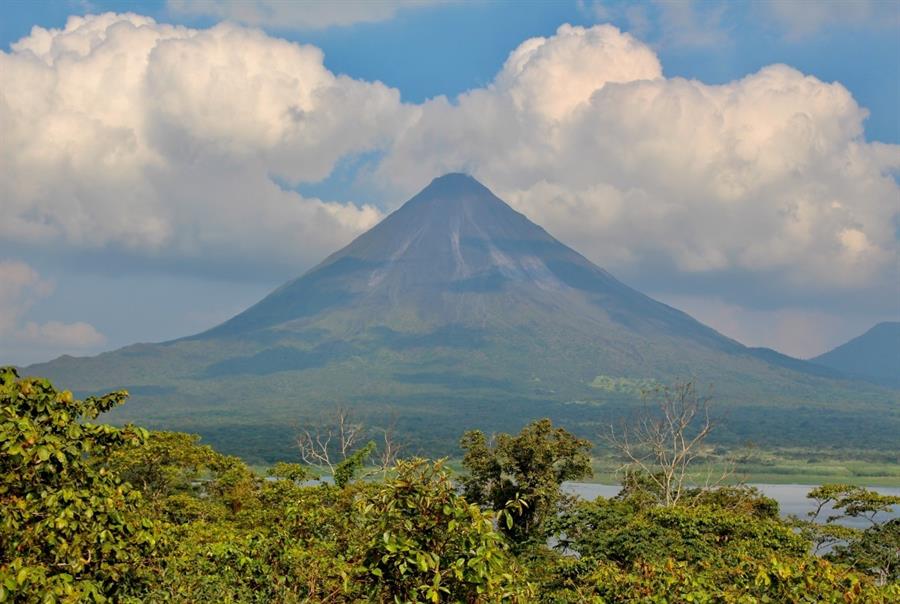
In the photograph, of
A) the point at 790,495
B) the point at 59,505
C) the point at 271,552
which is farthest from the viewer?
the point at 790,495

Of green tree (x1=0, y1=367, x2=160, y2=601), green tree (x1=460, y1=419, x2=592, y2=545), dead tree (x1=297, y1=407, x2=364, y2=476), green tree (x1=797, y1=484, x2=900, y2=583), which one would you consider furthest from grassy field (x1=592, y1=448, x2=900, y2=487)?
green tree (x1=0, y1=367, x2=160, y2=601)

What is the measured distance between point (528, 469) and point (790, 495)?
8112 cm

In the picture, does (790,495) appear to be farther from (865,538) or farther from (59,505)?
(59,505)

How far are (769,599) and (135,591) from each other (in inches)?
228

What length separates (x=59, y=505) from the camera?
6.84 m

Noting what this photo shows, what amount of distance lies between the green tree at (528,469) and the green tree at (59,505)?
26.0 meters

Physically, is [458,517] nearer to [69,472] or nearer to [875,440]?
[69,472]

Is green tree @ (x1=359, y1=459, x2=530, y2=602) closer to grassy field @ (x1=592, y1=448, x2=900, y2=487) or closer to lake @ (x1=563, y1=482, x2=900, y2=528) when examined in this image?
lake @ (x1=563, y1=482, x2=900, y2=528)

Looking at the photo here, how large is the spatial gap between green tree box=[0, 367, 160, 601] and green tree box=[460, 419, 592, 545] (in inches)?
1025

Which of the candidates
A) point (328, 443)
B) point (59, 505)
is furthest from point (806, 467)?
point (59, 505)

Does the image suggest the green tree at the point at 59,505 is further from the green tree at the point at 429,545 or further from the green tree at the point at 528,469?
the green tree at the point at 528,469

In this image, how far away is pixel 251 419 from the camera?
187 meters

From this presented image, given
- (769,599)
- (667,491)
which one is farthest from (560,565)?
(667,491)

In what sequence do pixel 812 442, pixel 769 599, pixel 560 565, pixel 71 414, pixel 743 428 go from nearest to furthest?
pixel 71 414
pixel 769 599
pixel 560 565
pixel 812 442
pixel 743 428
